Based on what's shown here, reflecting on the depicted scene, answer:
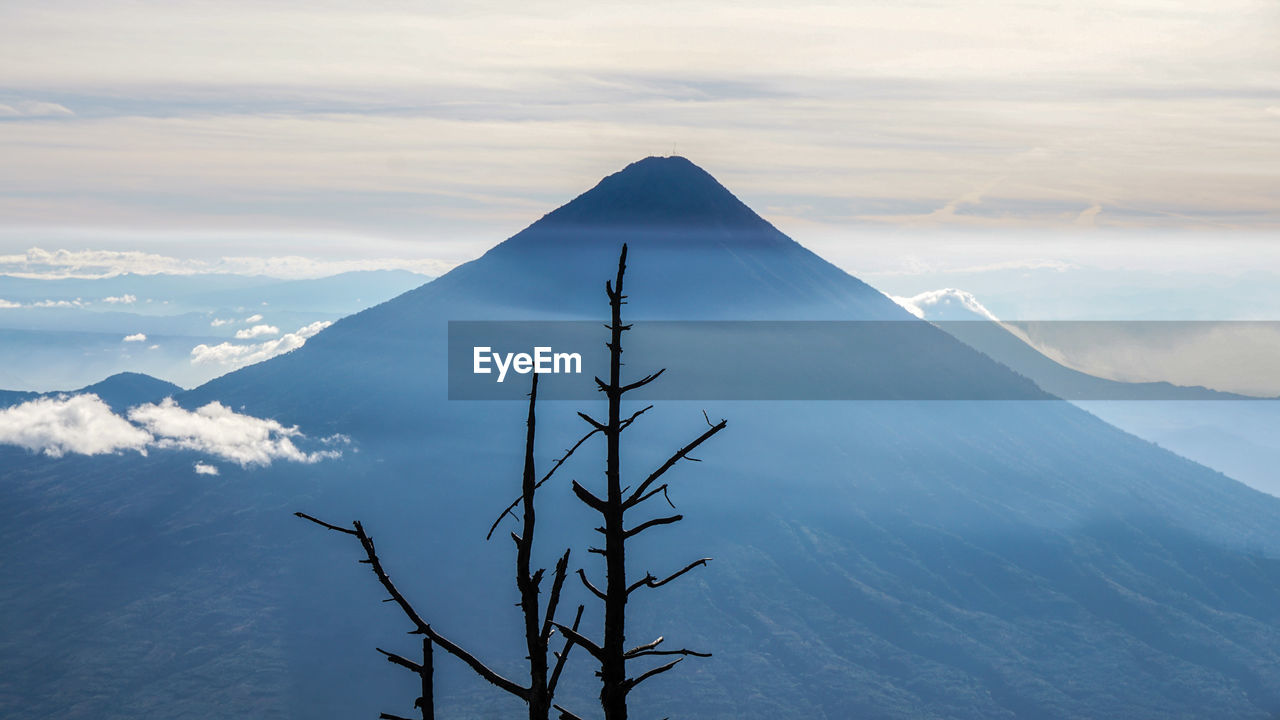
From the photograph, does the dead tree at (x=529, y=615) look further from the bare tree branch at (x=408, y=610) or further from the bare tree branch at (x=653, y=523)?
the bare tree branch at (x=653, y=523)

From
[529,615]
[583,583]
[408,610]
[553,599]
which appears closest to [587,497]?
[553,599]

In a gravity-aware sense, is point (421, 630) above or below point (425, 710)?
above

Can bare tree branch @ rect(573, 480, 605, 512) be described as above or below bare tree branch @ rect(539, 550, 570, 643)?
above

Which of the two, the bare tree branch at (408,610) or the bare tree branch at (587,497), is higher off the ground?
the bare tree branch at (587,497)

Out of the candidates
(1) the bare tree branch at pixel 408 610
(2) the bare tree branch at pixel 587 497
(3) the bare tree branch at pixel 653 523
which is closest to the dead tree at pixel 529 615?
(1) the bare tree branch at pixel 408 610

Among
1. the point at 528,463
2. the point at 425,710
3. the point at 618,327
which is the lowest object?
the point at 425,710

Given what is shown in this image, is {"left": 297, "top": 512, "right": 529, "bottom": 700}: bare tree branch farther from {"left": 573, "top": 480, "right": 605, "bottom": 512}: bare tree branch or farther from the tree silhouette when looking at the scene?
{"left": 573, "top": 480, "right": 605, "bottom": 512}: bare tree branch

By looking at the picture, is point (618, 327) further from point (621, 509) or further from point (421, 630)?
point (421, 630)

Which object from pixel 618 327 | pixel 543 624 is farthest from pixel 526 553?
pixel 618 327

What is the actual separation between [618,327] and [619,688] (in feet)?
9.84

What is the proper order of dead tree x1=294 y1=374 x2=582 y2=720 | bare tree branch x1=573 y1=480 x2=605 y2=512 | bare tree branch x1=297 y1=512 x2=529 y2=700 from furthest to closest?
bare tree branch x1=573 y1=480 x2=605 y2=512, dead tree x1=294 y1=374 x2=582 y2=720, bare tree branch x1=297 y1=512 x2=529 y2=700

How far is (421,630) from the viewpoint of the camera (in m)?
8.80

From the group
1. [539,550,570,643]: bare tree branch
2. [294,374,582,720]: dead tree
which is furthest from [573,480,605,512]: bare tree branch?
[539,550,570,643]: bare tree branch

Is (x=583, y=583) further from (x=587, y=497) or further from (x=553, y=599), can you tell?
(x=587, y=497)
